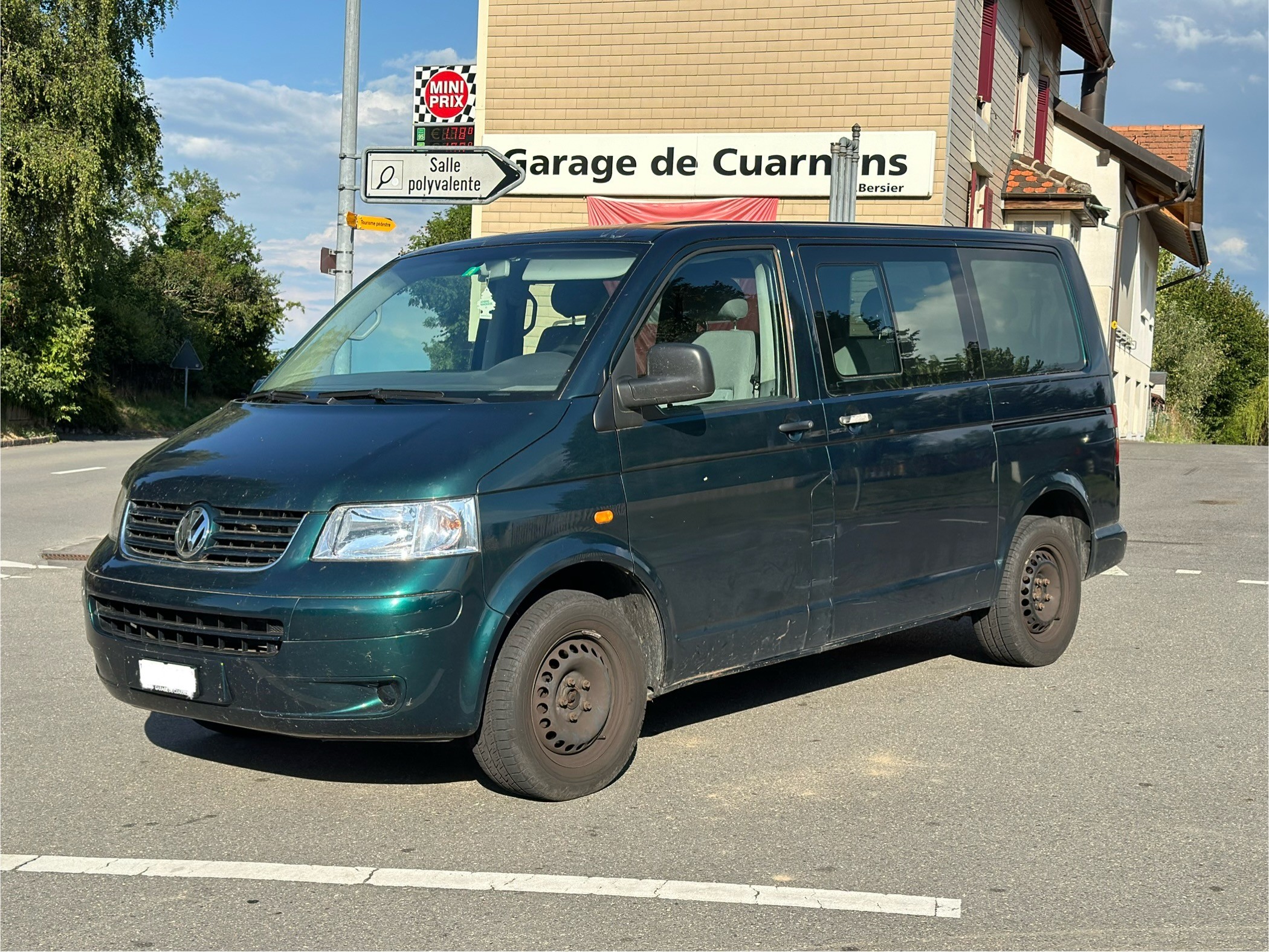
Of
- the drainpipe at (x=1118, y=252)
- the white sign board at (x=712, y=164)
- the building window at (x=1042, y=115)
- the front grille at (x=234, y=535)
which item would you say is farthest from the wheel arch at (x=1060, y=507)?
the drainpipe at (x=1118, y=252)

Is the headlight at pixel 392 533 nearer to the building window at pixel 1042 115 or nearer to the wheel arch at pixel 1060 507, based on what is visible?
the wheel arch at pixel 1060 507

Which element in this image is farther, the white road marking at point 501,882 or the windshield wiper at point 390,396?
the windshield wiper at point 390,396

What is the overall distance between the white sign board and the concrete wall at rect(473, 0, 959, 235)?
160mm

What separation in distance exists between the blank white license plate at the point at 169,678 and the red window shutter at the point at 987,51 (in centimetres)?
2194

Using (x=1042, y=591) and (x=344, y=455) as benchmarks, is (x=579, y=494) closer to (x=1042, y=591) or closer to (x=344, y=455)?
(x=344, y=455)

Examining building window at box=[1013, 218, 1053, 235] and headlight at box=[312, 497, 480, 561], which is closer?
headlight at box=[312, 497, 480, 561]

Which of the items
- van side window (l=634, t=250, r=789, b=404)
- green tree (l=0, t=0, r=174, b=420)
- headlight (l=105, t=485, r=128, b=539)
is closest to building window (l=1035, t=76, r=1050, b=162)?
green tree (l=0, t=0, r=174, b=420)

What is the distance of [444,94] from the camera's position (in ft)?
86.3

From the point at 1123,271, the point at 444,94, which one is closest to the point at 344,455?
the point at 444,94

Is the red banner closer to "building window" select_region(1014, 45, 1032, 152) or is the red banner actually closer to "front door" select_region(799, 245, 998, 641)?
"building window" select_region(1014, 45, 1032, 152)

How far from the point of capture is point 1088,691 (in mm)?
7129

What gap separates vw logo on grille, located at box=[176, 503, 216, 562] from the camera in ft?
16.5

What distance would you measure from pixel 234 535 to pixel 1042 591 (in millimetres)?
4395

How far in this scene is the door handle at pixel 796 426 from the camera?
19.8ft
